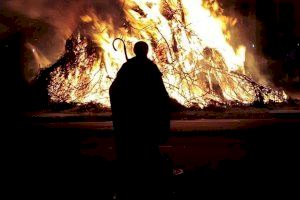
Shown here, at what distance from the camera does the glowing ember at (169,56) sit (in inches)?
613

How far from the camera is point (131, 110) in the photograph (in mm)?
4449

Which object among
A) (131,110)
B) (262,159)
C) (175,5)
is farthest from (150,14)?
(131,110)

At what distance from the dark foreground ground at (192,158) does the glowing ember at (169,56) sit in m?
3.50

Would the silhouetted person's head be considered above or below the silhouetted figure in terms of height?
above

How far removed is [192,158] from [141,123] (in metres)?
3.31

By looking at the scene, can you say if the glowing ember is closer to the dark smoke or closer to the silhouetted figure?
the dark smoke

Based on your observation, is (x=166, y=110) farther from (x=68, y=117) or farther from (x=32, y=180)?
(x=68, y=117)

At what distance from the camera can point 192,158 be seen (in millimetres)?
7531

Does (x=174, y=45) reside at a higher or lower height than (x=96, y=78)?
higher

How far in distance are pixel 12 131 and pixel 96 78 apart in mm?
5288

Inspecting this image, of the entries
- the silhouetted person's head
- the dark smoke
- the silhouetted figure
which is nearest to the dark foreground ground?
the silhouetted figure

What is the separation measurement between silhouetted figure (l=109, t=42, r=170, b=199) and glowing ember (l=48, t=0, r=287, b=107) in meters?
10.8

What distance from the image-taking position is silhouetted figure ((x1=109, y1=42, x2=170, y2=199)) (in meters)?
4.39

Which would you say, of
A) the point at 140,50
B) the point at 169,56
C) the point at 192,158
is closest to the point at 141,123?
the point at 140,50
